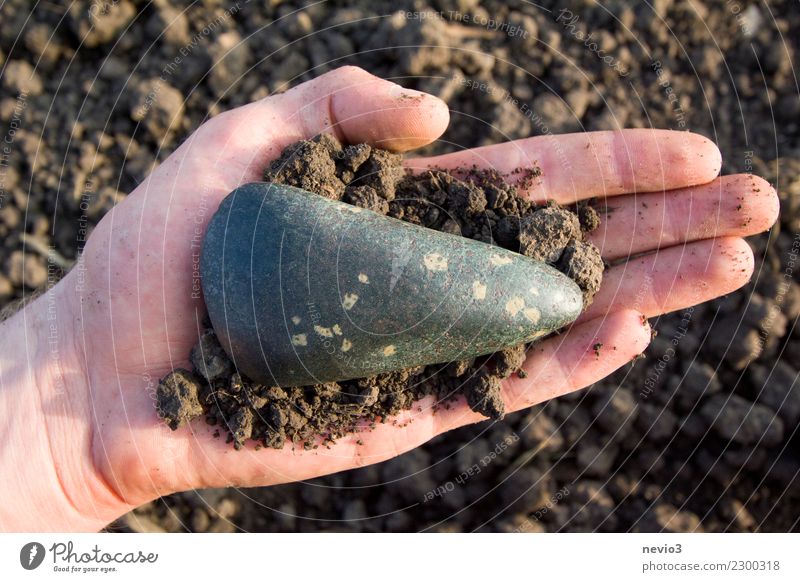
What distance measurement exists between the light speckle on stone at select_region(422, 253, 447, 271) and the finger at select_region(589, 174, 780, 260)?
2.26ft

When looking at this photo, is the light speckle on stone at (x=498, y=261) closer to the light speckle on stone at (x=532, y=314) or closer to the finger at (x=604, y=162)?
the light speckle on stone at (x=532, y=314)

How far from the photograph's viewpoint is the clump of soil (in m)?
2.54

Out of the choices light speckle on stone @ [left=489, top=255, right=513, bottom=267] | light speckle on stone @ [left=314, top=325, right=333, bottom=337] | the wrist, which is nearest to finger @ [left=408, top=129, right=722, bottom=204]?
light speckle on stone @ [left=489, top=255, right=513, bottom=267]

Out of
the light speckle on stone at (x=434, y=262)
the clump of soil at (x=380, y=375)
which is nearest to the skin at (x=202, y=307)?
the clump of soil at (x=380, y=375)

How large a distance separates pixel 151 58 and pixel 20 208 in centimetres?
87

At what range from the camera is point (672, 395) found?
3.06 meters

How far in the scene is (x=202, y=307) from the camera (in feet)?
→ 8.59

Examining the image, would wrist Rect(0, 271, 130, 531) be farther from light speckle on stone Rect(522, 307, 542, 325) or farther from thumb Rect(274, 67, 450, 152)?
light speckle on stone Rect(522, 307, 542, 325)

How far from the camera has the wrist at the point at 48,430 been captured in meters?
2.64

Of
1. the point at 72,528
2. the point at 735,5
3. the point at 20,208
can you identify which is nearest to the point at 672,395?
the point at 735,5

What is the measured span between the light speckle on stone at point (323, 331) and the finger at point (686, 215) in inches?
42.5

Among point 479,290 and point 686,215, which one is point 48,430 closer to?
point 479,290

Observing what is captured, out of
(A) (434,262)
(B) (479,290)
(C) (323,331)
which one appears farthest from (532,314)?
(C) (323,331)
